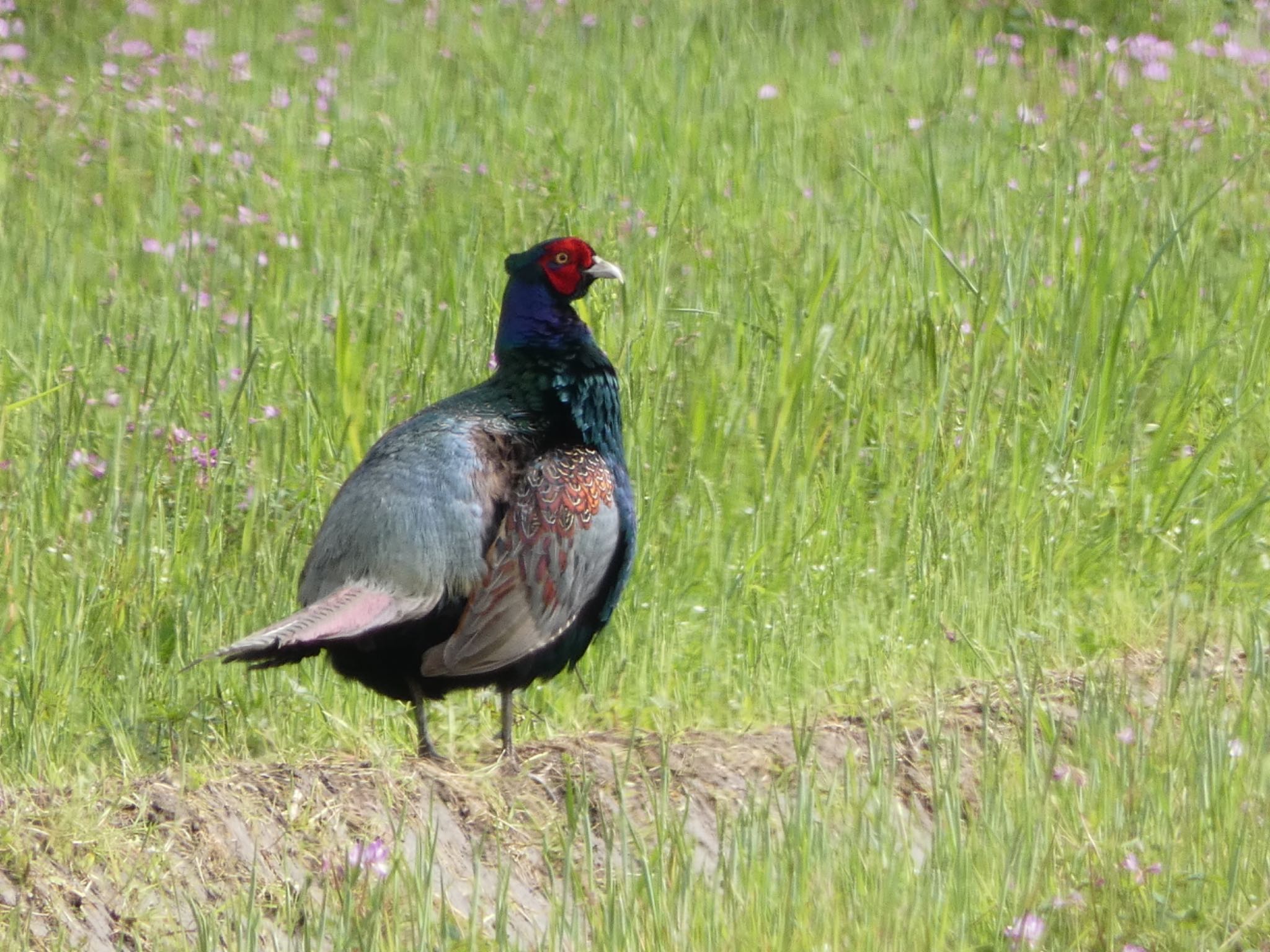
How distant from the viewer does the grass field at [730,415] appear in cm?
339

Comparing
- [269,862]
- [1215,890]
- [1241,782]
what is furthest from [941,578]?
[269,862]

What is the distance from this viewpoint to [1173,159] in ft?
27.0

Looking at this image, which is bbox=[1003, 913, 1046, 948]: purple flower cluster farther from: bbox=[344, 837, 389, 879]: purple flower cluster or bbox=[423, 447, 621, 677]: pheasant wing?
bbox=[423, 447, 621, 677]: pheasant wing

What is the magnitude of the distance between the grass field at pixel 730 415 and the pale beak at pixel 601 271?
28.0 inches

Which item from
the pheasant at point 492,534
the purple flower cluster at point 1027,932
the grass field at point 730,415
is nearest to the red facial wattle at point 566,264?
the pheasant at point 492,534

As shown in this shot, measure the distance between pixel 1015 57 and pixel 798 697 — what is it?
19.9 ft

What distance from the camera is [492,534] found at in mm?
4340

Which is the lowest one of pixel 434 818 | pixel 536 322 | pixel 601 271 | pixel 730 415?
pixel 434 818

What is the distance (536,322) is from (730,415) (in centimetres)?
111

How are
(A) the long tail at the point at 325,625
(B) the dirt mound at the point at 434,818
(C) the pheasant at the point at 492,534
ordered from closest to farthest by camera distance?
(B) the dirt mound at the point at 434,818
(A) the long tail at the point at 325,625
(C) the pheasant at the point at 492,534

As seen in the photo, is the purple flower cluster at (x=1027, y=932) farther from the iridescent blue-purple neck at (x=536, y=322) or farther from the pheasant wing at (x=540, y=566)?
the iridescent blue-purple neck at (x=536, y=322)

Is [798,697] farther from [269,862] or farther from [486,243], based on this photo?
[486,243]

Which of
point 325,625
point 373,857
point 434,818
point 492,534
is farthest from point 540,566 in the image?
point 373,857

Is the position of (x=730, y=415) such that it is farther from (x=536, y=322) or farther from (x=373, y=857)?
(x=373, y=857)
